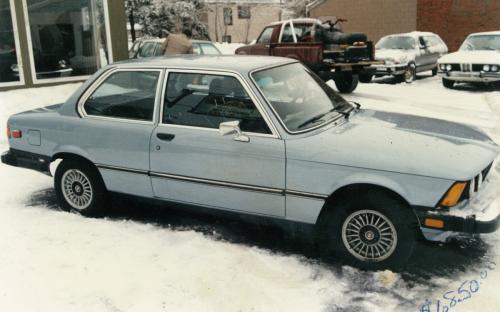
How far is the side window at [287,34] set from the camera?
542 inches

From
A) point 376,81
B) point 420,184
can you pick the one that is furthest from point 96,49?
point 420,184

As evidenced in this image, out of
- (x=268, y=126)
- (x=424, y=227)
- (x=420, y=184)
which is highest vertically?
(x=268, y=126)

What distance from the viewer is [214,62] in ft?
15.1

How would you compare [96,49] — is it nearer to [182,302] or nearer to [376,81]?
[376,81]

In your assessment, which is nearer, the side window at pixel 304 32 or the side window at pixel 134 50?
the side window at pixel 304 32

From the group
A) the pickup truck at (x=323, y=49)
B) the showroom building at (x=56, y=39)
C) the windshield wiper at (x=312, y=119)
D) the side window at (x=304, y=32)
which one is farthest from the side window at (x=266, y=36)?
the windshield wiper at (x=312, y=119)

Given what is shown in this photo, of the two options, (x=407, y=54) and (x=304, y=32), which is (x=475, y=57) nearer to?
(x=407, y=54)

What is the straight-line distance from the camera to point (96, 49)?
13945 mm

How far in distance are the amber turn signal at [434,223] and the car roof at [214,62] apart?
6.05ft

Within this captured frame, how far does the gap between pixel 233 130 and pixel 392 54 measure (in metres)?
13.6

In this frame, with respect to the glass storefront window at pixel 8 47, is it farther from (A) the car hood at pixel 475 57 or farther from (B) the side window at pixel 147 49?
(A) the car hood at pixel 475 57

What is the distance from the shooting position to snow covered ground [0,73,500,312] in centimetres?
352

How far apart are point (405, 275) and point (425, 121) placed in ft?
4.98

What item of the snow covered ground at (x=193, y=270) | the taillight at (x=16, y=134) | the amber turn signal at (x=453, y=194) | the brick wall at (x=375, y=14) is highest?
the brick wall at (x=375, y=14)
